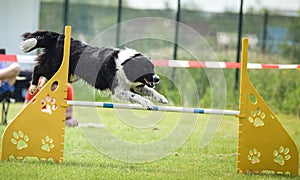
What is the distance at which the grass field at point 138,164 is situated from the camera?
5.42 metres

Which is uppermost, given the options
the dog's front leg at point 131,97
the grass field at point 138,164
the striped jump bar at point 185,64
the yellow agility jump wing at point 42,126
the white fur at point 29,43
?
the white fur at point 29,43

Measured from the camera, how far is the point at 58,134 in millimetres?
5848

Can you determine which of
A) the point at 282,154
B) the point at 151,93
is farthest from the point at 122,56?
the point at 282,154

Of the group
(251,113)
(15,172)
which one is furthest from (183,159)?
(15,172)

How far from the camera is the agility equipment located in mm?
5812

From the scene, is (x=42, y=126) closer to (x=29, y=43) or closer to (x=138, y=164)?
(x=29, y=43)

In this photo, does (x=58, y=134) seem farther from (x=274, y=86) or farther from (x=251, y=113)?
(x=274, y=86)

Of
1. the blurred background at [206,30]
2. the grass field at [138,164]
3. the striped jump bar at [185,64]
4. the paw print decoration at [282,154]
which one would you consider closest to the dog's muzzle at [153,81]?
the grass field at [138,164]

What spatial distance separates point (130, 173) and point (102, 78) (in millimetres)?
1000

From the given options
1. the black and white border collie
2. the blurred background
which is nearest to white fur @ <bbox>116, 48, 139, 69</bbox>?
the black and white border collie

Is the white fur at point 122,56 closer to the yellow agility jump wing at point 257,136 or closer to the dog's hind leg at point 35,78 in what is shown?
the dog's hind leg at point 35,78

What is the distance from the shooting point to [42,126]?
5.82 meters

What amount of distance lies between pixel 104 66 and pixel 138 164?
96 cm

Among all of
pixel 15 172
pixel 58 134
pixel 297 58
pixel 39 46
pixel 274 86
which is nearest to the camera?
pixel 15 172
